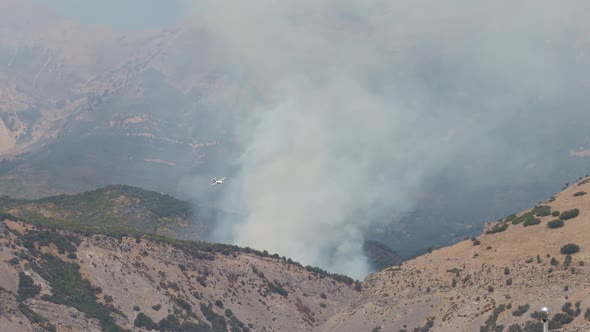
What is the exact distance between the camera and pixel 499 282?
460ft

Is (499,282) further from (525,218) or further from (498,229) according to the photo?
(525,218)

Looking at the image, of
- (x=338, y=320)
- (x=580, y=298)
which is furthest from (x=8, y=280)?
(x=580, y=298)

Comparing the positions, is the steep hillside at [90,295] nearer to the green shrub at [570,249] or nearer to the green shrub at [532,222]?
the green shrub at [532,222]

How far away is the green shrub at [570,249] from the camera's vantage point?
452 feet

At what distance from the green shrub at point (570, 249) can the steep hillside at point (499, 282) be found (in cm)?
7

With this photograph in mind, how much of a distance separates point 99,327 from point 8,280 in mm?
16906

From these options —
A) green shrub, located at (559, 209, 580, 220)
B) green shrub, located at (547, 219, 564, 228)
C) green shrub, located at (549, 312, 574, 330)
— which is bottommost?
green shrub, located at (549, 312, 574, 330)

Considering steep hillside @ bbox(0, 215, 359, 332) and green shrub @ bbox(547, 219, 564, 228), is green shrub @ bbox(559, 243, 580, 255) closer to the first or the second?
green shrub @ bbox(547, 219, 564, 228)

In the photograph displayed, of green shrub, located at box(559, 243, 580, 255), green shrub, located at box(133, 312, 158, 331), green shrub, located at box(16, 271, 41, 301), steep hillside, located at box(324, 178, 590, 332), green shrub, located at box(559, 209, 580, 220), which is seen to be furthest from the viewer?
green shrub, located at box(133, 312, 158, 331)

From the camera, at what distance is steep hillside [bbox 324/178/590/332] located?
417ft

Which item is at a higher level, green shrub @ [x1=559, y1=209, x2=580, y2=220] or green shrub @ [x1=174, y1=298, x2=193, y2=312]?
green shrub @ [x1=174, y1=298, x2=193, y2=312]

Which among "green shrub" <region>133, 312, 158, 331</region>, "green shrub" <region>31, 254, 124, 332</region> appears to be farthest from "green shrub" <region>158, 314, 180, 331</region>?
"green shrub" <region>31, 254, 124, 332</region>

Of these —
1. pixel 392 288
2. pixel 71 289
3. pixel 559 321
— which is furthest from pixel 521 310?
pixel 71 289

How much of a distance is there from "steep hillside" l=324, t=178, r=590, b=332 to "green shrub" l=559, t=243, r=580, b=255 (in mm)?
67
